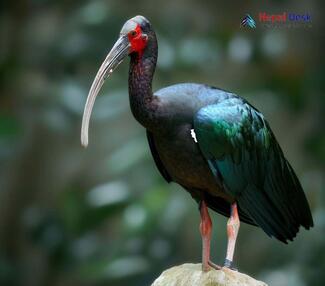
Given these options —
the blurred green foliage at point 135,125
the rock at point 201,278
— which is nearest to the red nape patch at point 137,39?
the rock at point 201,278

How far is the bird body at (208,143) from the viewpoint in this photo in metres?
3.84

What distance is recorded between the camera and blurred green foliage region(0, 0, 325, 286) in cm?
611

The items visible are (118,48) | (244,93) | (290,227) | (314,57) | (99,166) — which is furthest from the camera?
(99,166)

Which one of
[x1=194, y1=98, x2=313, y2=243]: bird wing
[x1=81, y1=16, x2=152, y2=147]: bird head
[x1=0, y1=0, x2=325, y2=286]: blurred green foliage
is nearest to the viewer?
[x1=81, y1=16, x2=152, y2=147]: bird head

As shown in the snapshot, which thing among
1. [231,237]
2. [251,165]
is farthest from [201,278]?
[251,165]

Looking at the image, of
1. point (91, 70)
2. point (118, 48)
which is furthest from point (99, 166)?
point (118, 48)

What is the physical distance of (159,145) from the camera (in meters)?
3.99

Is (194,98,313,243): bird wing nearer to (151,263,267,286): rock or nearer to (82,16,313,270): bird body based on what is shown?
(82,16,313,270): bird body

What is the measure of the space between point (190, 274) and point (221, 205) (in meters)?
0.44

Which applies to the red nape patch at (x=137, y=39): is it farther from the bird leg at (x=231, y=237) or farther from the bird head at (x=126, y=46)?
the bird leg at (x=231, y=237)

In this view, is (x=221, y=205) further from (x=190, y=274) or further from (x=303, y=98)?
(x=303, y=98)

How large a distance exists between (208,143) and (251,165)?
0.87ft

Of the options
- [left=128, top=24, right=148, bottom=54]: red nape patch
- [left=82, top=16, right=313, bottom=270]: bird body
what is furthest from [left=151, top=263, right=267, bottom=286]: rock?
[left=128, top=24, right=148, bottom=54]: red nape patch

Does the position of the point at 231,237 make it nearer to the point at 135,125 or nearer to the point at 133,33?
the point at 133,33
